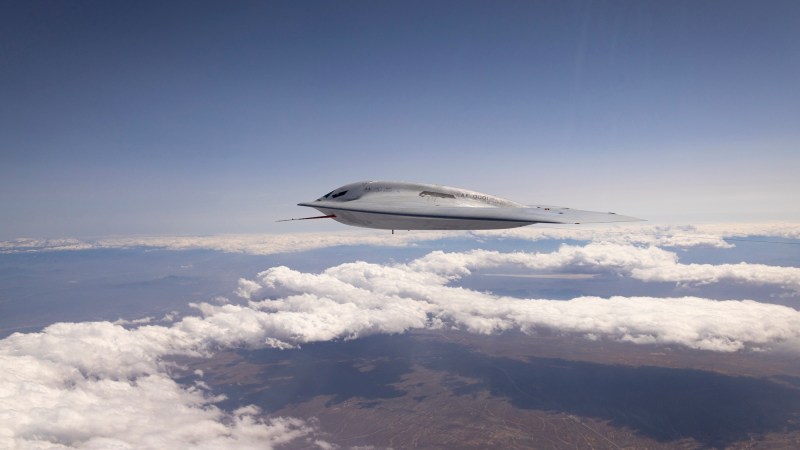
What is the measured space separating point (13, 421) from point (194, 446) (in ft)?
317

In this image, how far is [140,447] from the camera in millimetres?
173250

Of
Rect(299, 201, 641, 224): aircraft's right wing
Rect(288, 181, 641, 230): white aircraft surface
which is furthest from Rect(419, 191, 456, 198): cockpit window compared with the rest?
Rect(299, 201, 641, 224): aircraft's right wing

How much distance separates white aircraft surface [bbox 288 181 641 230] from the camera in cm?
1152

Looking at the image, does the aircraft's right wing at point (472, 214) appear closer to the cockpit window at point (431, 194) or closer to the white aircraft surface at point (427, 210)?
the white aircraft surface at point (427, 210)

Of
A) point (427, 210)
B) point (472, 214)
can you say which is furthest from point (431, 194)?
point (472, 214)

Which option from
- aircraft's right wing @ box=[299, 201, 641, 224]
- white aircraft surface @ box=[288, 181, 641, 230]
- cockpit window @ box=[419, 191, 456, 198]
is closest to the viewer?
aircraft's right wing @ box=[299, 201, 641, 224]

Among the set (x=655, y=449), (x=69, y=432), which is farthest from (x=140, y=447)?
(x=655, y=449)

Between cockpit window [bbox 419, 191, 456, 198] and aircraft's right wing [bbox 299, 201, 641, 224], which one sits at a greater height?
cockpit window [bbox 419, 191, 456, 198]

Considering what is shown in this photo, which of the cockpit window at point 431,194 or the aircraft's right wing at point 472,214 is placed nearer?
the aircraft's right wing at point 472,214

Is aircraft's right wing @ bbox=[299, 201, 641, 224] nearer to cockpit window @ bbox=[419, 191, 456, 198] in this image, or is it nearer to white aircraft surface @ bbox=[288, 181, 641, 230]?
white aircraft surface @ bbox=[288, 181, 641, 230]

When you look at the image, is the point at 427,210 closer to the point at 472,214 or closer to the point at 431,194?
the point at 472,214

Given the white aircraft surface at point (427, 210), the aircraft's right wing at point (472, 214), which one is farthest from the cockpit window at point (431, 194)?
the aircraft's right wing at point (472, 214)

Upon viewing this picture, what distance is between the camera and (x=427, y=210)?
1184 cm

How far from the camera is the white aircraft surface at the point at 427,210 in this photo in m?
11.5
